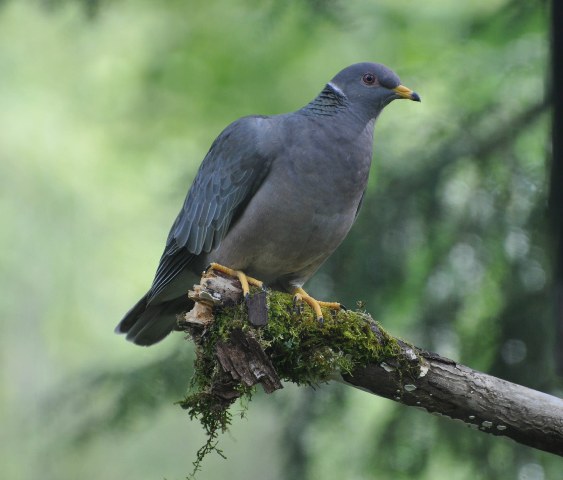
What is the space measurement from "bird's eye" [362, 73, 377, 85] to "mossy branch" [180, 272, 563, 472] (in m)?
1.49

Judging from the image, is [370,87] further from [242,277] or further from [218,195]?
[242,277]

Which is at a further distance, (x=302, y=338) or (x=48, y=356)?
(x=48, y=356)

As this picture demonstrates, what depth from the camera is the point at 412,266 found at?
5.29 meters

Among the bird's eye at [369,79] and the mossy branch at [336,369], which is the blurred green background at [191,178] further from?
the mossy branch at [336,369]

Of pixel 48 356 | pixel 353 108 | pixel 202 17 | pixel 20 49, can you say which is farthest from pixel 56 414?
pixel 20 49

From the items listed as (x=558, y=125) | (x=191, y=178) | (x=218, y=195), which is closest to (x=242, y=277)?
(x=218, y=195)

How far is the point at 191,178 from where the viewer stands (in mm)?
5809

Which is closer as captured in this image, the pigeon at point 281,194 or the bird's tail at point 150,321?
the pigeon at point 281,194

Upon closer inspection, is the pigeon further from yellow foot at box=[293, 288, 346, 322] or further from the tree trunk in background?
the tree trunk in background

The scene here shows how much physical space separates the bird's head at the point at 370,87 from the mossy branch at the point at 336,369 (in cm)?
138

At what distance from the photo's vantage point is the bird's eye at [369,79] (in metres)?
4.58

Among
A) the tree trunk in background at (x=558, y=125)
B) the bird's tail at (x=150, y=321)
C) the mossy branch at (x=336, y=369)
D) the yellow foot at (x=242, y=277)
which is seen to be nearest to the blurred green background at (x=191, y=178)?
the bird's tail at (x=150, y=321)

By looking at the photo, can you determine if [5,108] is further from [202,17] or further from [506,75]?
[506,75]

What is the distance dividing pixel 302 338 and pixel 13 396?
5902 millimetres
